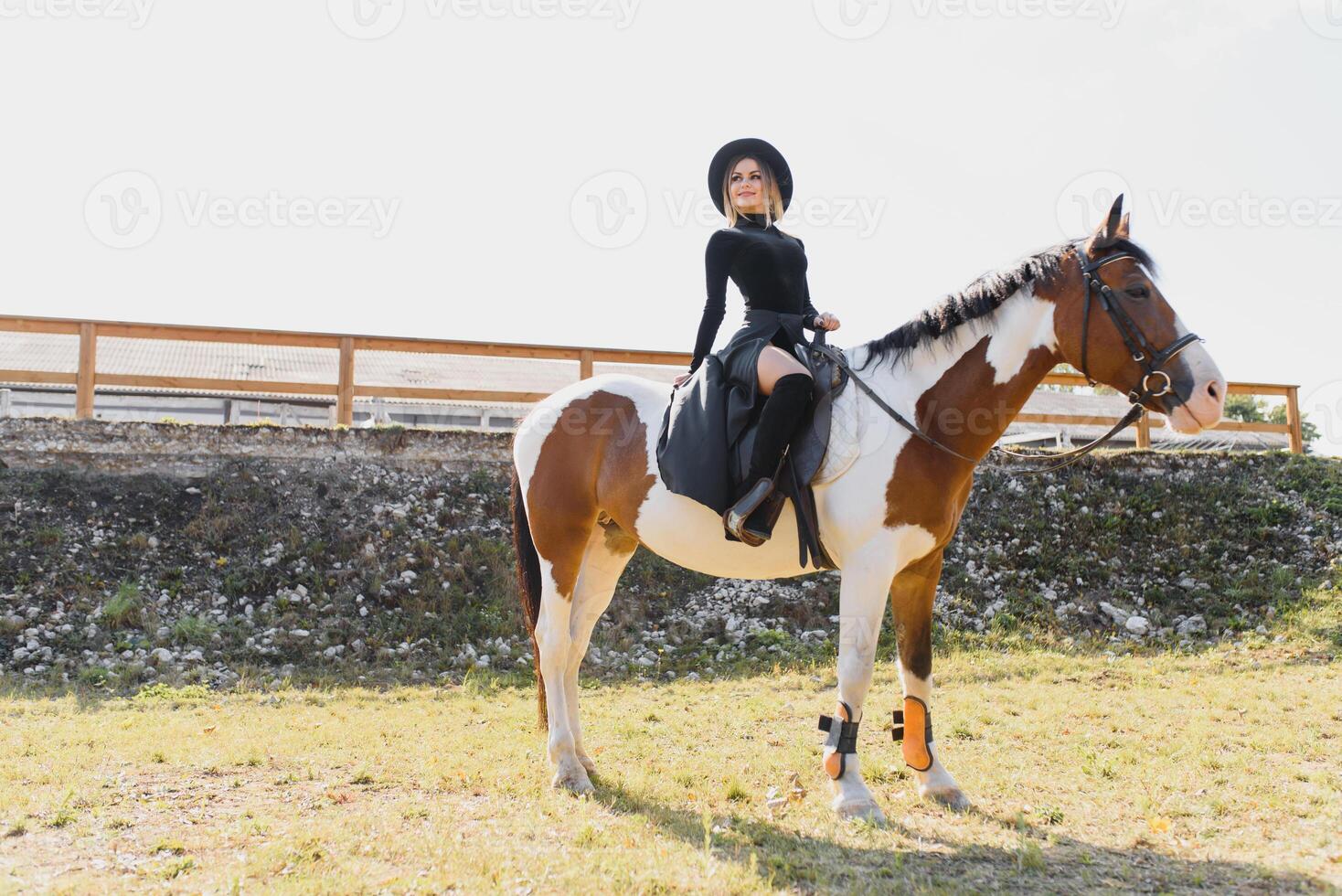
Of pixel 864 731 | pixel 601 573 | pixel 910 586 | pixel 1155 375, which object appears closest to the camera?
pixel 1155 375

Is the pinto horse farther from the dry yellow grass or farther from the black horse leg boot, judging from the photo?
the dry yellow grass

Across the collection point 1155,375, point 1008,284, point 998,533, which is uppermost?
point 1008,284

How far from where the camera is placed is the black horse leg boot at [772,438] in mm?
4223

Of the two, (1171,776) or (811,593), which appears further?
(811,593)

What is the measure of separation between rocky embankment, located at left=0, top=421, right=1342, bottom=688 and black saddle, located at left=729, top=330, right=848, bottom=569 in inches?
177

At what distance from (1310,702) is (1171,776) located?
2.84m

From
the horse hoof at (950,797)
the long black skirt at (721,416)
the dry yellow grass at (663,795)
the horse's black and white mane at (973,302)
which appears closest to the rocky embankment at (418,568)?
the dry yellow grass at (663,795)

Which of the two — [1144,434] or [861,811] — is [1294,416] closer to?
[1144,434]

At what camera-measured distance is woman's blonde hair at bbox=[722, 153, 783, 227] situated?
4781 millimetres

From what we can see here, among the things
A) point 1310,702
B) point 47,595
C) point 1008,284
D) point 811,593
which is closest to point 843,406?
point 1008,284

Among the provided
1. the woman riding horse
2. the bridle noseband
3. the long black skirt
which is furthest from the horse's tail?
the bridle noseband

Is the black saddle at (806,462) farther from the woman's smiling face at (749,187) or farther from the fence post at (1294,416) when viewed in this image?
the fence post at (1294,416)

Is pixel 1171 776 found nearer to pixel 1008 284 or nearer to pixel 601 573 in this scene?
pixel 1008 284

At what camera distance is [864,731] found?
6031 mm
